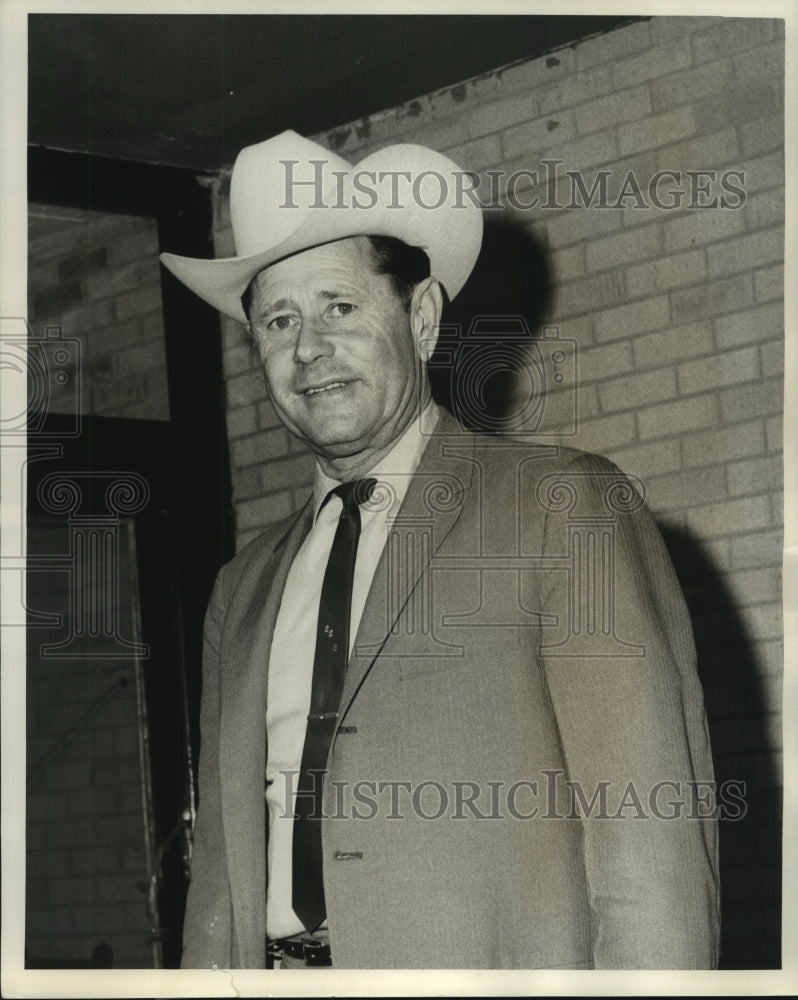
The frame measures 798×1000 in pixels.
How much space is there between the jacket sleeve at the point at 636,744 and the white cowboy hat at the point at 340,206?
599 millimetres

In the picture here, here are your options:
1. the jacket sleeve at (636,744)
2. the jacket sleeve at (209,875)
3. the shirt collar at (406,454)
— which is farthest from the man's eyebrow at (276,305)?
the jacket sleeve at (209,875)

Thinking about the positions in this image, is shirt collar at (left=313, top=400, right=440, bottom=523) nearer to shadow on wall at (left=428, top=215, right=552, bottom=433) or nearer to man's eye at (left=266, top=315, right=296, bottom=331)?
shadow on wall at (left=428, top=215, right=552, bottom=433)

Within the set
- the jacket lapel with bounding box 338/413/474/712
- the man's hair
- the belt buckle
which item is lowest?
the belt buckle

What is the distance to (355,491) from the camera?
11.0ft

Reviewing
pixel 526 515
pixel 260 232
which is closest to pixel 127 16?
pixel 260 232

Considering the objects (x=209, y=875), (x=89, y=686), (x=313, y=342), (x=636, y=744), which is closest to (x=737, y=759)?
(x=636, y=744)

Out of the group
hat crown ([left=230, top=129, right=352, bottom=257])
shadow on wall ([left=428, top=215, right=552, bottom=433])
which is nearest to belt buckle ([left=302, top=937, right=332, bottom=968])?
shadow on wall ([left=428, top=215, right=552, bottom=433])

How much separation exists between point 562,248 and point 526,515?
0.71 meters

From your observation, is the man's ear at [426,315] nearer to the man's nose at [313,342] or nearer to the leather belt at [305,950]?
the man's nose at [313,342]

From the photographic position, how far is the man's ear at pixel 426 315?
11.0ft

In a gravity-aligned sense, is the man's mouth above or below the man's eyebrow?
below

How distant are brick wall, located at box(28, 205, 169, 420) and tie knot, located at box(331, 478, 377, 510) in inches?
26.8

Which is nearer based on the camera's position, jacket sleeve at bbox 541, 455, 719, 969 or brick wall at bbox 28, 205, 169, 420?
jacket sleeve at bbox 541, 455, 719, 969

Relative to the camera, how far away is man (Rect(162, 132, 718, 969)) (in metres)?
3.04
